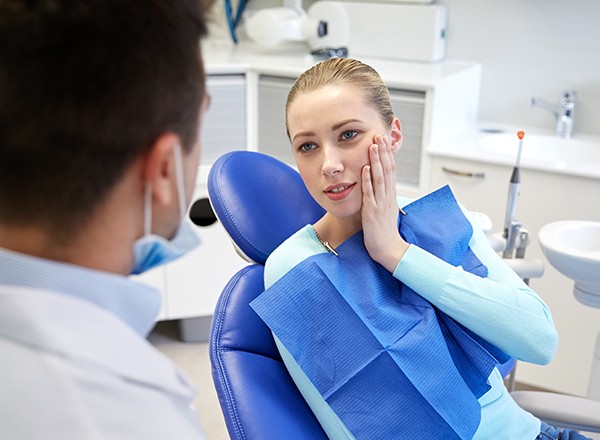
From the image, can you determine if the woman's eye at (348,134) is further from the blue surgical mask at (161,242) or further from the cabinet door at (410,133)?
the cabinet door at (410,133)

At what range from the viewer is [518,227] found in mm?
1694

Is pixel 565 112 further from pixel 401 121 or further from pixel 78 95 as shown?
pixel 78 95

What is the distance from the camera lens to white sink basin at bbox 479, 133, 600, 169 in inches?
102

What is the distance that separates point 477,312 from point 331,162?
372 millimetres

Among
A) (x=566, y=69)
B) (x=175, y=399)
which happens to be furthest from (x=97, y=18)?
(x=566, y=69)

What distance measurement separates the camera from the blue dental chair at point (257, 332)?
3.90 feet

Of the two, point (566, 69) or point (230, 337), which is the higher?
point (566, 69)

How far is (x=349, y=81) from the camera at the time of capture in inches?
53.7

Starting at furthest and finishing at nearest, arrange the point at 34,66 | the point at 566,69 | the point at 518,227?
the point at 566,69
the point at 518,227
the point at 34,66

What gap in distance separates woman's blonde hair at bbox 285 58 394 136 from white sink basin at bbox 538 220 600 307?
0.59 meters

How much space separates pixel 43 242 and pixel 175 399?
205 mm

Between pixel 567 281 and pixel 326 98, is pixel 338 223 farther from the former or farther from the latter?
pixel 567 281

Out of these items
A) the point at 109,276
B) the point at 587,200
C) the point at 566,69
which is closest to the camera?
the point at 109,276

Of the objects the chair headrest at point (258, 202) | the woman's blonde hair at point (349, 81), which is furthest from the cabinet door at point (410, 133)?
the woman's blonde hair at point (349, 81)
